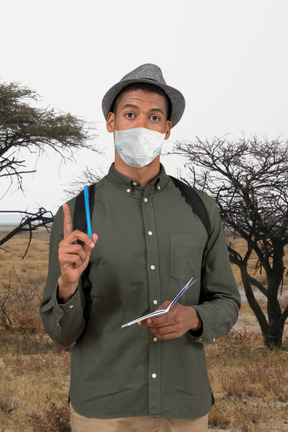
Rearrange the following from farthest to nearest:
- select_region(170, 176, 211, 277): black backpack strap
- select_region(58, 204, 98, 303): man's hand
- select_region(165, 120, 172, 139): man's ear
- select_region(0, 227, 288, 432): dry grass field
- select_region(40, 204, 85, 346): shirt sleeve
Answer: select_region(0, 227, 288, 432): dry grass field → select_region(165, 120, 172, 139): man's ear → select_region(170, 176, 211, 277): black backpack strap → select_region(40, 204, 85, 346): shirt sleeve → select_region(58, 204, 98, 303): man's hand

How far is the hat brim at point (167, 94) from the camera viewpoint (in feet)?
7.04

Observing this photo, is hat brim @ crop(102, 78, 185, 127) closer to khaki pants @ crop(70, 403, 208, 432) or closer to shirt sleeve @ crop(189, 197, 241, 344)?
shirt sleeve @ crop(189, 197, 241, 344)

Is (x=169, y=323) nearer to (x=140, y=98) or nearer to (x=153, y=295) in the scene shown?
(x=153, y=295)

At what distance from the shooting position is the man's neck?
86.3 inches

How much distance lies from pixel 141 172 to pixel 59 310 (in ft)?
2.09

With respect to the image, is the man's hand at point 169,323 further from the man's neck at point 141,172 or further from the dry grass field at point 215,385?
the dry grass field at point 215,385

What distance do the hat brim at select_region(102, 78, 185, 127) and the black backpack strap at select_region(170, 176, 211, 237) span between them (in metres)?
0.27

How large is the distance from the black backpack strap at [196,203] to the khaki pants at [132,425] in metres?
0.70

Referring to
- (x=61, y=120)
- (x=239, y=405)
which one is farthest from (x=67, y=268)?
(x=61, y=120)

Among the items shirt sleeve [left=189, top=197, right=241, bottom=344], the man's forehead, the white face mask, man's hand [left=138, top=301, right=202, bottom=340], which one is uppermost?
→ the man's forehead

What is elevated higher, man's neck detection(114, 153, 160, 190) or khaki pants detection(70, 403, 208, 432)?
man's neck detection(114, 153, 160, 190)

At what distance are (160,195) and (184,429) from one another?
A: 0.85 metres

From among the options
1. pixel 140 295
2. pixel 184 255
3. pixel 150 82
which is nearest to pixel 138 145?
pixel 150 82

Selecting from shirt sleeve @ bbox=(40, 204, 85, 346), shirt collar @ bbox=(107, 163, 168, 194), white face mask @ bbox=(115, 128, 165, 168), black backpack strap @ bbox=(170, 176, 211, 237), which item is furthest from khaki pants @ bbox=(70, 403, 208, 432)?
white face mask @ bbox=(115, 128, 165, 168)
